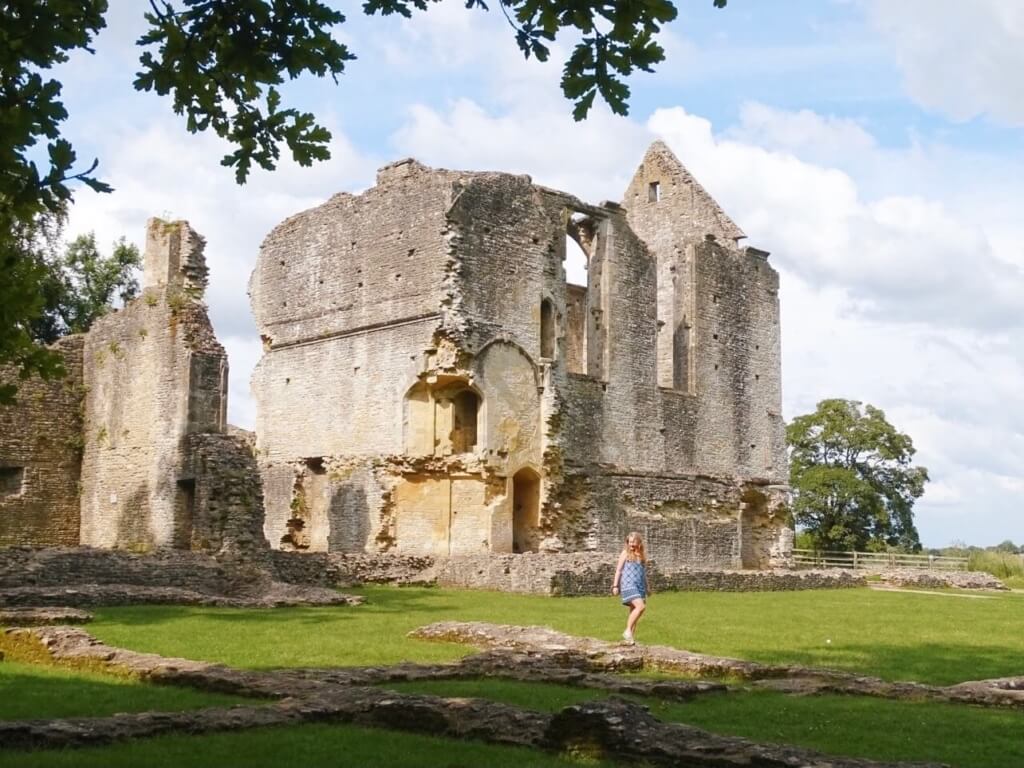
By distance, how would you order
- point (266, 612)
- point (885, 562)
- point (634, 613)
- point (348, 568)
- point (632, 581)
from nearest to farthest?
point (634, 613)
point (632, 581)
point (266, 612)
point (348, 568)
point (885, 562)

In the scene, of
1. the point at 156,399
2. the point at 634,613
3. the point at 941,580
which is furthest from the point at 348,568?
the point at 941,580

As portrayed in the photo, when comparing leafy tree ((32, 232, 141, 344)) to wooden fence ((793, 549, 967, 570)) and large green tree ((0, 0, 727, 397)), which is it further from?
large green tree ((0, 0, 727, 397))

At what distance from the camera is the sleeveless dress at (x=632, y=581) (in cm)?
1504

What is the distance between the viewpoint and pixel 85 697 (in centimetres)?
989

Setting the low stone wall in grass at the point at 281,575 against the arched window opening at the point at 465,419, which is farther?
the arched window opening at the point at 465,419

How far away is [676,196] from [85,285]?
2001 centimetres

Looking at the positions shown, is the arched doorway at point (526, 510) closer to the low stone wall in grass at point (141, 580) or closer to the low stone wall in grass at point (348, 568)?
the low stone wall in grass at point (348, 568)

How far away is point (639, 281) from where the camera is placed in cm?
3516

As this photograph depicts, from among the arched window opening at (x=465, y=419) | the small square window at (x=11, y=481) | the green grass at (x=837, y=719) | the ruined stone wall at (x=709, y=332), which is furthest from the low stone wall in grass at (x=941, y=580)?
the green grass at (x=837, y=719)

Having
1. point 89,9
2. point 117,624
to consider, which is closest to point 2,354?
point 89,9

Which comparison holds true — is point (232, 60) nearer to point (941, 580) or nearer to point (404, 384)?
point (404, 384)

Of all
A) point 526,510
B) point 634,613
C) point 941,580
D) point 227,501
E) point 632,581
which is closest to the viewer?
point 634,613

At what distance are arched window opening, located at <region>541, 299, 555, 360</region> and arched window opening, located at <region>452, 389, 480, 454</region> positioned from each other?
2.46m

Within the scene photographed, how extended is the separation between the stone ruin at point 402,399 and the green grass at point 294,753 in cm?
1620
